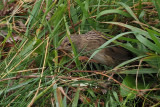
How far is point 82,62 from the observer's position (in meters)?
3.46

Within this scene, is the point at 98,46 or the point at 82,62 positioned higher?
the point at 98,46

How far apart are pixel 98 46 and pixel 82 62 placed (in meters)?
0.27

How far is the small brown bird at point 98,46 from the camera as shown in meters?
3.36

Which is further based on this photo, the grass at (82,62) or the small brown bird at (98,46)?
the small brown bird at (98,46)

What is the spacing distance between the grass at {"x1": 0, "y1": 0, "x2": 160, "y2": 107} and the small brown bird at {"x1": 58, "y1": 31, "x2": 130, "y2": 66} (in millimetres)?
95

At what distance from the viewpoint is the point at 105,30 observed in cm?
364

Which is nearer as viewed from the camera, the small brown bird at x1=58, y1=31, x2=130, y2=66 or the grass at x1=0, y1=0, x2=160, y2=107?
the grass at x1=0, y1=0, x2=160, y2=107

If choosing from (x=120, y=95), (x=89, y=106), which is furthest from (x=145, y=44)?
(x=89, y=106)

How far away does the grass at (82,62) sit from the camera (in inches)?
117

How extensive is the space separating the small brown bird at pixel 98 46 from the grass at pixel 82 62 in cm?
9

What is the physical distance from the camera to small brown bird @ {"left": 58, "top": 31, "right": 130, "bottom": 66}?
11.0 ft

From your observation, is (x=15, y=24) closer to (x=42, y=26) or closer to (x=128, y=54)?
(x=42, y=26)

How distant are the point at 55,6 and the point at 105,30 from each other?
812 millimetres

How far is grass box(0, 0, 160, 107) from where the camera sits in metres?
2.97
